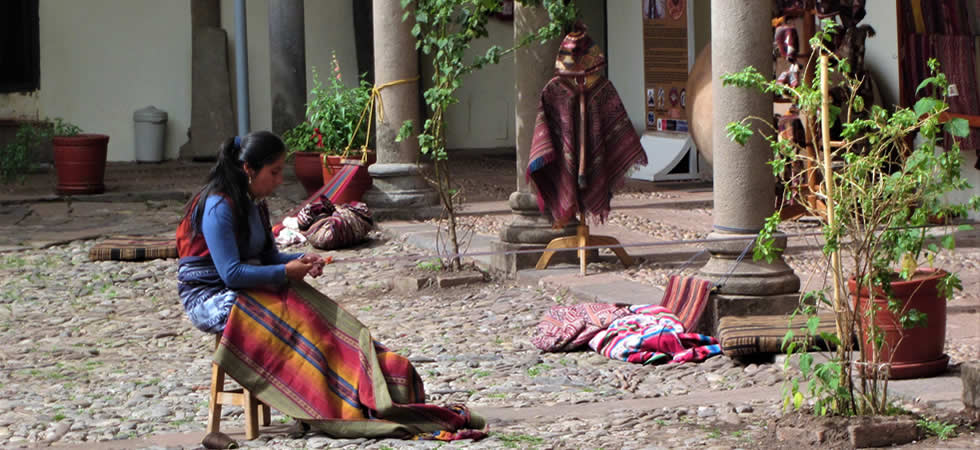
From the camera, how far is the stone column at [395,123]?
979 cm

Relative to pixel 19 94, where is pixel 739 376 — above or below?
below

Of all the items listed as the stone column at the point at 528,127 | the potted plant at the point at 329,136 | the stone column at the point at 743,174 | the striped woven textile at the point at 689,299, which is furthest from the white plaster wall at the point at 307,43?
the stone column at the point at 743,174

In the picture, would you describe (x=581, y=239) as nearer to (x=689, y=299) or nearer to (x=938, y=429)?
(x=689, y=299)

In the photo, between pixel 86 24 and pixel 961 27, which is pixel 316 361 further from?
pixel 86 24

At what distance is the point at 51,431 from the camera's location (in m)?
4.77

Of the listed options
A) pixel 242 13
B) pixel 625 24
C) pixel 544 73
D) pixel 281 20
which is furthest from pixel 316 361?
pixel 625 24

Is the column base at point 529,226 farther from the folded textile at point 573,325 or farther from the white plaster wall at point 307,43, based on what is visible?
the white plaster wall at point 307,43

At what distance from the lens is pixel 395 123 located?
32.6 ft

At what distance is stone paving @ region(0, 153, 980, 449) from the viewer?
458 cm

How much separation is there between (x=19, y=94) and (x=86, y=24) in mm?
1079

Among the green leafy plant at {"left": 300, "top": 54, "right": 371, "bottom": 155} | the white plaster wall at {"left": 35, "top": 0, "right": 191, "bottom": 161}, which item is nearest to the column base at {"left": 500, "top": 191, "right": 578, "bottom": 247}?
the green leafy plant at {"left": 300, "top": 54, "right": 371, "bottom": 155}

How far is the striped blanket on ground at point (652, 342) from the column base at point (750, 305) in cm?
15

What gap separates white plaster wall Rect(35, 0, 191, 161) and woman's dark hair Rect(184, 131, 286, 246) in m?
10.9

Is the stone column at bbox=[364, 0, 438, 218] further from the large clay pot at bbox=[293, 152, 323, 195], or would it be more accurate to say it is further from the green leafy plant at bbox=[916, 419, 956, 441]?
the green leafy plant at bbox=[916, 419, 956, 441]
